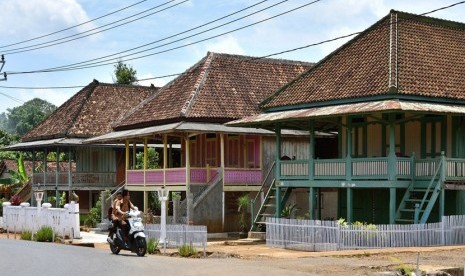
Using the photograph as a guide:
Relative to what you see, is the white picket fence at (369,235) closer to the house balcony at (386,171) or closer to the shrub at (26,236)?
the house balcony at (386,171)

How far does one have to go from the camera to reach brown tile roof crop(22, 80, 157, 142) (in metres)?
45.1

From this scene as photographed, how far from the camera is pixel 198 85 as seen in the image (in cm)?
3700

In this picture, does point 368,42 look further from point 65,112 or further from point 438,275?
point 65,112

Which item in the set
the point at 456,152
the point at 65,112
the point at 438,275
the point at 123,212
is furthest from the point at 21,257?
the point at 65,112

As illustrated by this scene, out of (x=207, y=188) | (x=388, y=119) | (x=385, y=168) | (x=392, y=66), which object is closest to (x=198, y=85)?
(x=207, y=188)

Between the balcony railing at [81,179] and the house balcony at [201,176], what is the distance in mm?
8257

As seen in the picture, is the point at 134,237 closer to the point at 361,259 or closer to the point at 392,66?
the point at 361,259

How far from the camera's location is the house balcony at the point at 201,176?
34.6m

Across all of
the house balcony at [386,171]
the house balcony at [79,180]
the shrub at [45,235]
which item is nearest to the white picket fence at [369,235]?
the house balcony at [386,171]

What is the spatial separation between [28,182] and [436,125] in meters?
26.3

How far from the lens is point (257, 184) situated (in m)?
35.7

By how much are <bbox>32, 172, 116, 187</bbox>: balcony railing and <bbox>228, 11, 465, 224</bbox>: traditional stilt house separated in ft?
46.3

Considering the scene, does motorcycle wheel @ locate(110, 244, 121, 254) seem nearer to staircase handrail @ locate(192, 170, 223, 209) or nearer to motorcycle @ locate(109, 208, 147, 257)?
motorcycle @ locate(109, 208, 147, 257)

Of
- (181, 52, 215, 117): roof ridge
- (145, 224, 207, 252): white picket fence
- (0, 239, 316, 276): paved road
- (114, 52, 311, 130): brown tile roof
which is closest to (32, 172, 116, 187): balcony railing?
(114, 52, 311, 130): brown tile roof
